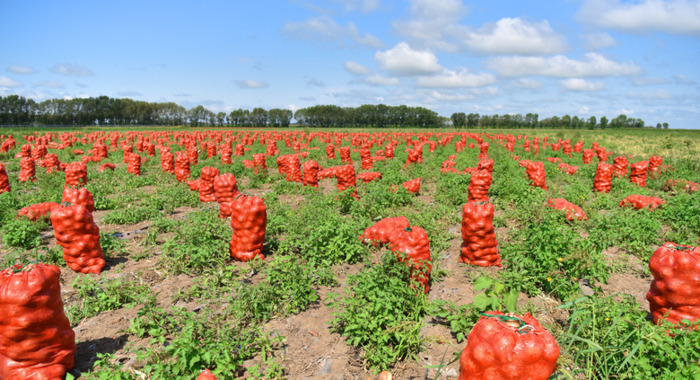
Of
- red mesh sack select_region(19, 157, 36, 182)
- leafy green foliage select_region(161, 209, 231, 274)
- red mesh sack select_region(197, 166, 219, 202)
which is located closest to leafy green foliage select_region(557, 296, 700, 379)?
leafy green foliage select_region(161, 209, 231, 274)

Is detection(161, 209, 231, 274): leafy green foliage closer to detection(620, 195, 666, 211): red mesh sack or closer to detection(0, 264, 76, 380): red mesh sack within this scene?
detection(0, 264, 76, 380): red mesh sack

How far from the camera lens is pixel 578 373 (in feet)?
12.8

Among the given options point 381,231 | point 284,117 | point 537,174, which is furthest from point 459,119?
point 381,231

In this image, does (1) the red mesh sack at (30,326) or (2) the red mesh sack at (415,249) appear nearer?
(1) the red mesh sack at (30,326)

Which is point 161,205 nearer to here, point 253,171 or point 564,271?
point 253,171

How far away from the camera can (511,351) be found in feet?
9.17

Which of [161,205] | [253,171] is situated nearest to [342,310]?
[161,205]

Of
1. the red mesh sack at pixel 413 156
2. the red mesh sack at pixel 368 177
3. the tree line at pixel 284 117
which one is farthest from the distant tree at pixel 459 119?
the red mesh sack at pixel 368 177

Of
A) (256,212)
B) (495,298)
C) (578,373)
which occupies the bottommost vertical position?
(578,373)

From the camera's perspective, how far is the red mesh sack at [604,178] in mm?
11844

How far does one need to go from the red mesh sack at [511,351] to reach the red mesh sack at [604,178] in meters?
11.3

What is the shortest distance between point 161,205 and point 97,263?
4318 millimetres

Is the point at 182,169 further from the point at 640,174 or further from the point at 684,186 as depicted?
the point at 684,186

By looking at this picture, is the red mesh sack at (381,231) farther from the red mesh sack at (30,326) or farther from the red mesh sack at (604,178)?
the red mesh sack at (604,178)
